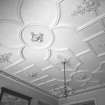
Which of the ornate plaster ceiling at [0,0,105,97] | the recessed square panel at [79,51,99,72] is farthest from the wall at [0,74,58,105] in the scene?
the recessed square panel at [79,51,99,72]

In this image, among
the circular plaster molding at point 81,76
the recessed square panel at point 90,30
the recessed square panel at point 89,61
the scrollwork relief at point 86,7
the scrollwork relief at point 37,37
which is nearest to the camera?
the scrollwork relief at point 86,7

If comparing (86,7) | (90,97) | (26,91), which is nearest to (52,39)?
(86,7)

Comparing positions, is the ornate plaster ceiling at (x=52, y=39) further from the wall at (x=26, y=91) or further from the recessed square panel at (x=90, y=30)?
the wall at (x=26, y=91)

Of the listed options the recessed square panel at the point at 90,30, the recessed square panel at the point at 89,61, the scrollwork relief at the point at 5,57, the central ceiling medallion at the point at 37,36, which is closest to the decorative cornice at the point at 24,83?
the scrollwork relief at the point at 5,57

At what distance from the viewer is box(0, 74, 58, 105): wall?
554cm

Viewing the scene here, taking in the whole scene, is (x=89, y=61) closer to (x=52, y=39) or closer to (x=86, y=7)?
(x=52, y=39)

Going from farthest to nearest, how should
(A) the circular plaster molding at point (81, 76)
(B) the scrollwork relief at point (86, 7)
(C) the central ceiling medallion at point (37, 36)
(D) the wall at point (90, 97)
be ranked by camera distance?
(D) the wall at point (90, 97) → (A) the circular plaster molding at point (81, 76) → (C) the central ceiling medallion at point (37, 36) → (B) the scrollwork relief at point (86, 7)

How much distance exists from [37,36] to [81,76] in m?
2.77

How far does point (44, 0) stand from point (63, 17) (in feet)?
2.03

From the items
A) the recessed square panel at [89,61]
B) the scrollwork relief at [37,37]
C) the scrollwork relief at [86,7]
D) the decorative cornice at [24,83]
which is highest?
the scrollwork relief at [86,7]

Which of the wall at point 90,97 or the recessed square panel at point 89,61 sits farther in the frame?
the wall at point 90,97

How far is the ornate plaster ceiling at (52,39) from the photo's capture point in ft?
10.1

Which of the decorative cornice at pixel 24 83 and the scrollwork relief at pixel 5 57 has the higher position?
the scrollwork relief at pixel 5 57

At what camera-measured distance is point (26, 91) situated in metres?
6.20
